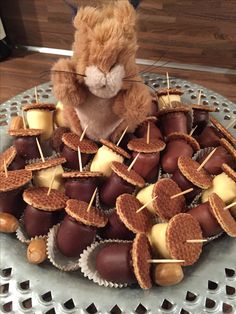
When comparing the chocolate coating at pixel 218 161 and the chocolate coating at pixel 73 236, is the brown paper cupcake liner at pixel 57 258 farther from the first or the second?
the chocolate coating at pixel 218 161

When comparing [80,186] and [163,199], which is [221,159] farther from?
[80,186]

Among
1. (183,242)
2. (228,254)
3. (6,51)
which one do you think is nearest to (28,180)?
(183,242)

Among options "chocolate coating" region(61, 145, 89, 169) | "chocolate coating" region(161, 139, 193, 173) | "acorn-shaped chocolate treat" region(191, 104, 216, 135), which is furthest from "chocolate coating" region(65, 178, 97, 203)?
"acorn-shaped chocolate treat" region(191, 104, 216, 135)

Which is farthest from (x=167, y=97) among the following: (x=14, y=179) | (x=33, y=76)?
(x=33, y=76)

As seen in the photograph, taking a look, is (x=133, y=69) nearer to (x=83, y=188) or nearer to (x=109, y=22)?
(x=109, y=22)

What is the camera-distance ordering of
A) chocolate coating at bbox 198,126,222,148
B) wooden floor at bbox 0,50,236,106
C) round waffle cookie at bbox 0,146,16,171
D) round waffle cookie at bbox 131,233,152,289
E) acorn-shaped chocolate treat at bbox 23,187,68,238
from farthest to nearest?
wooden floor at bbox 0,50,236,106
chocolate coating at bbox 198,126,222,148
round waffle cookie at bbox 0,146,16,171
acorn-shaped chocolate treat at bbox 23,187,68,238
round waffle cookie at bbox 131,233,152,289

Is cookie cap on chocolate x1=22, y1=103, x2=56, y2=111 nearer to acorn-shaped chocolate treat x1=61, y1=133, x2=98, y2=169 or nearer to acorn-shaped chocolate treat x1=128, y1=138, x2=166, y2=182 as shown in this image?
acorn-shaped chocolate treat x1=61, y1=133, x2=98, y2=169
